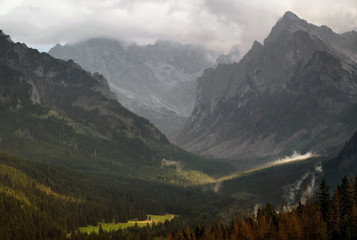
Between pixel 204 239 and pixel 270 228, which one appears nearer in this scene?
pixel 270 228

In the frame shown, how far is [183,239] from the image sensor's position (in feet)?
639

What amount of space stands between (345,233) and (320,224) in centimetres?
957

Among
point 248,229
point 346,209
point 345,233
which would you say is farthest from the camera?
point 248,229

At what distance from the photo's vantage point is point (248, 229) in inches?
7456

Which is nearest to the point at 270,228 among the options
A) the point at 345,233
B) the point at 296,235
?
the point at 296,235

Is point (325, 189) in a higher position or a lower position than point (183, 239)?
higher

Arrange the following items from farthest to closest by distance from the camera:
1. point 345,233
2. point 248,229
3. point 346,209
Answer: point 248,229
point 346,209
point 345,233

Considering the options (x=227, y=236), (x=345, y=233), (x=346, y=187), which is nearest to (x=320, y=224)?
(x=345, y=233)

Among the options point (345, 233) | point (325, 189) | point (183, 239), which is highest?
point (325, 189)

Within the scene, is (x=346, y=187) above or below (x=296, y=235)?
above

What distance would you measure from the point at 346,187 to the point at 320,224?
22.9m

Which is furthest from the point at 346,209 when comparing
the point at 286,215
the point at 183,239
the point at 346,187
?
the point at 183,239

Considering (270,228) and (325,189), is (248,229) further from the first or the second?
(325,189)

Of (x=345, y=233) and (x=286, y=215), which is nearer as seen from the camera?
(x=345, y=233)
